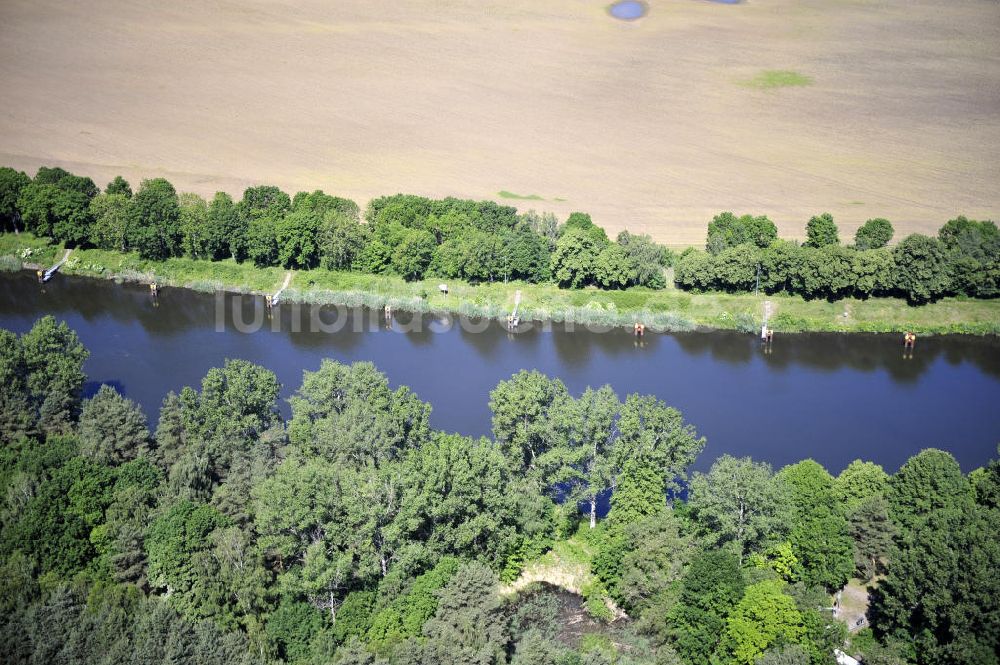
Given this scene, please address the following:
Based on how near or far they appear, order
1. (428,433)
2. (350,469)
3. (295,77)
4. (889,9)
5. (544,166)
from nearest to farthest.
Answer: (350,469)
(428,433)
(544,166)
(295,77)
(889,9)

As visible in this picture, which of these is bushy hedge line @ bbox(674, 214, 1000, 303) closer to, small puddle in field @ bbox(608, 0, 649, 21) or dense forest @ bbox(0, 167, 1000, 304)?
dense forest @ bbox(0, 167, 1000, 304)

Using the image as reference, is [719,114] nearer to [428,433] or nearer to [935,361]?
[935,361]

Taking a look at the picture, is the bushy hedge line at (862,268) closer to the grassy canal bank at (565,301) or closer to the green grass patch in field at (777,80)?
the grassy canal bank at (565,301)

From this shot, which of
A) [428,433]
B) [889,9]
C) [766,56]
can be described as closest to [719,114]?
[766,56]

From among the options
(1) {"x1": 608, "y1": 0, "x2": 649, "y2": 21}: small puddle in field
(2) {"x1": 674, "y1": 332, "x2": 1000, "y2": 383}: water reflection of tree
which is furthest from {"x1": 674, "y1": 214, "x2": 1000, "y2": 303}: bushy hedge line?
(1) {"x1": 608, "y1": 0, "x2": 649, "y2": 21}: small puddle in field

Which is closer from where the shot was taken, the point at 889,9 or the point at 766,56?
the point at 766,56

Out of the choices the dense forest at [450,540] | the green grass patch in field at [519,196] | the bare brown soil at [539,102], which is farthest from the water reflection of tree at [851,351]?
the green grass patch in field at [519,196]
